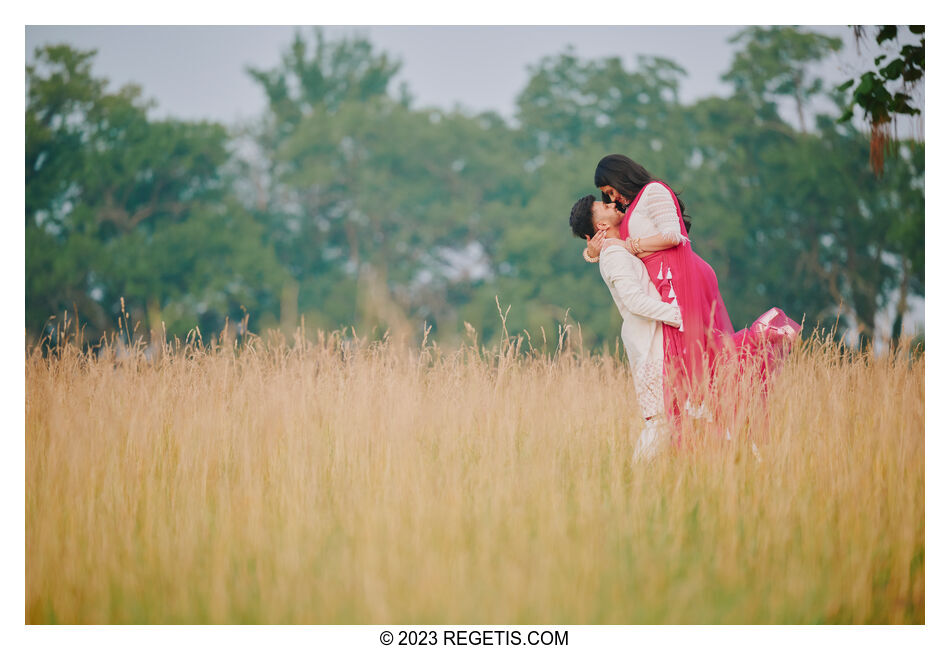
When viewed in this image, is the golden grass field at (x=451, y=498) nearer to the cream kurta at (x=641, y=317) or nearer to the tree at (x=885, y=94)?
the cream kurta at (x=641, y=317)

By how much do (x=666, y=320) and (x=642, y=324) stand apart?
5.5 inches

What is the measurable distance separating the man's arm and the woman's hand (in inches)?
6.3

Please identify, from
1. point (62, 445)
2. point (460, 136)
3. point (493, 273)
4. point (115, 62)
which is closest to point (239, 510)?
point (62, 445)

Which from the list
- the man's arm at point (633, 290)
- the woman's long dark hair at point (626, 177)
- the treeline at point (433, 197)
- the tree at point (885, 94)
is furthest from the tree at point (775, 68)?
the man's arm at point (633, 290)

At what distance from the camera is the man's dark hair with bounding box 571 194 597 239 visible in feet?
11.3

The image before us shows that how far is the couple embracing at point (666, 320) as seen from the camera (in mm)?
3213

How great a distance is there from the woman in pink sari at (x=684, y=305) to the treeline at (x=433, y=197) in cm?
774

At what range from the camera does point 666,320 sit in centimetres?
320

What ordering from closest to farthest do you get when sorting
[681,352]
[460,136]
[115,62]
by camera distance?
[681,352]
[115,62]
[460,136]

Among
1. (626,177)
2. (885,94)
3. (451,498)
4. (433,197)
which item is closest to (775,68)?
(433,197)

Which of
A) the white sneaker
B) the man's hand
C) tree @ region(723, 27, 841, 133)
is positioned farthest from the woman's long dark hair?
tree @ region(723, 27, 841, 133)
